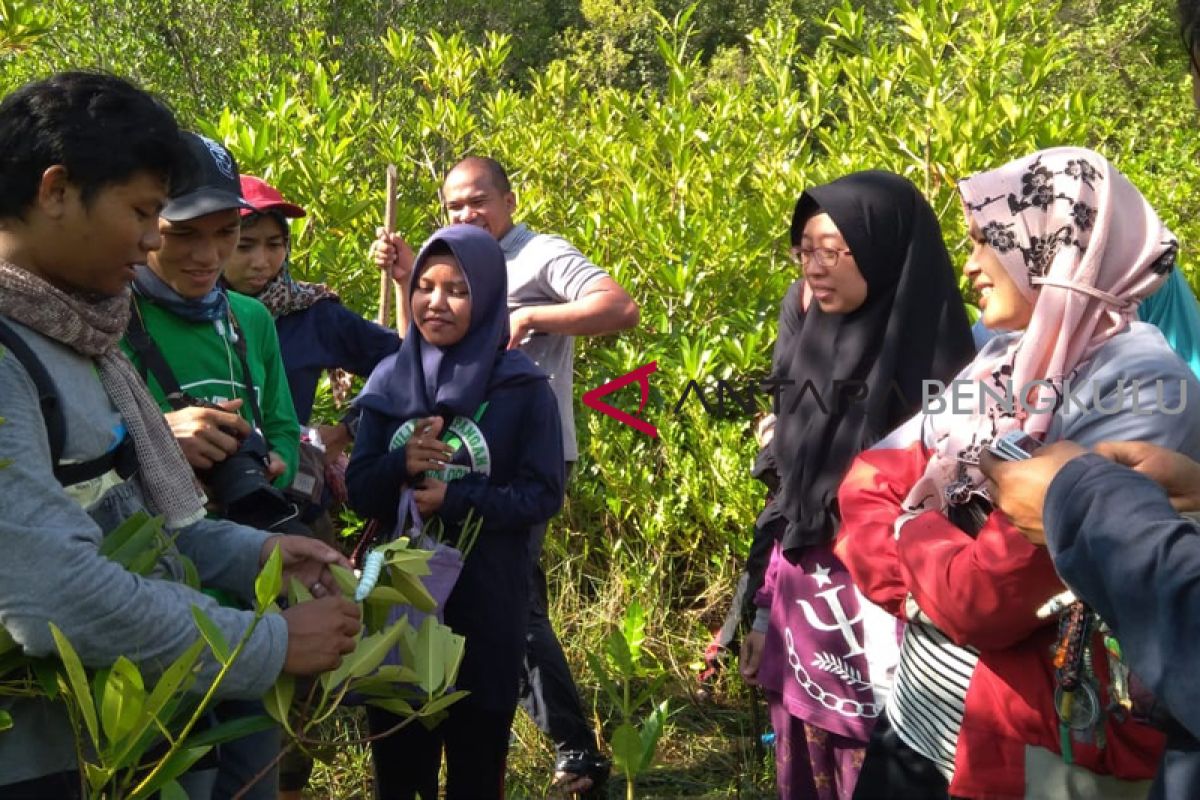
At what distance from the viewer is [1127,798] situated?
1.99m

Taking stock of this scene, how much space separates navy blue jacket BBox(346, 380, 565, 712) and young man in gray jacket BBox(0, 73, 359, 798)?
109 centimetres

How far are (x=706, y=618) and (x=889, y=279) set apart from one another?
7.68 feet

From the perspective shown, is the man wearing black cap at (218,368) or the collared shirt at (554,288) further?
the collared shirt at (554,288)

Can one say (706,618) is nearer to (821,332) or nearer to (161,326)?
(821,332)

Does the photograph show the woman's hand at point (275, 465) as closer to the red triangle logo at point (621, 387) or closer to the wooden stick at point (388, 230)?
A: the wooden stick at point (388, 230)

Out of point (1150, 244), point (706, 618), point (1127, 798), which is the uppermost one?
point (1150, 244)

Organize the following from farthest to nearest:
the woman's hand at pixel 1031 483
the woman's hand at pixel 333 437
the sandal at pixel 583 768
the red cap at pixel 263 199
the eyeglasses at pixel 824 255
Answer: the sandal at pixel 583 768
the woman's hand at pixel 333 437
the red cap at pixel 263 199
the eyeglasses at pixel 824 255
the woman's hand at pixel 1031 483

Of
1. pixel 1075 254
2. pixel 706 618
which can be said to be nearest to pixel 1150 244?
pixel 1075 254

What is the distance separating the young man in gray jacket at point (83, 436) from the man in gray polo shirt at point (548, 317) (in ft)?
6.43

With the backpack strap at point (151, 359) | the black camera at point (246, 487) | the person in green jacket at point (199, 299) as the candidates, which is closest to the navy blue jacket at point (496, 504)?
the person in green jacket at point (199, 299)

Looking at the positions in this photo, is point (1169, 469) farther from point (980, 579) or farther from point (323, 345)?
point (323, 345)

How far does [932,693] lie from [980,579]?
0.34 m

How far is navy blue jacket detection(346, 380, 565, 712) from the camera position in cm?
310

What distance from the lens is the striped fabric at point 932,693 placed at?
2.19 m
